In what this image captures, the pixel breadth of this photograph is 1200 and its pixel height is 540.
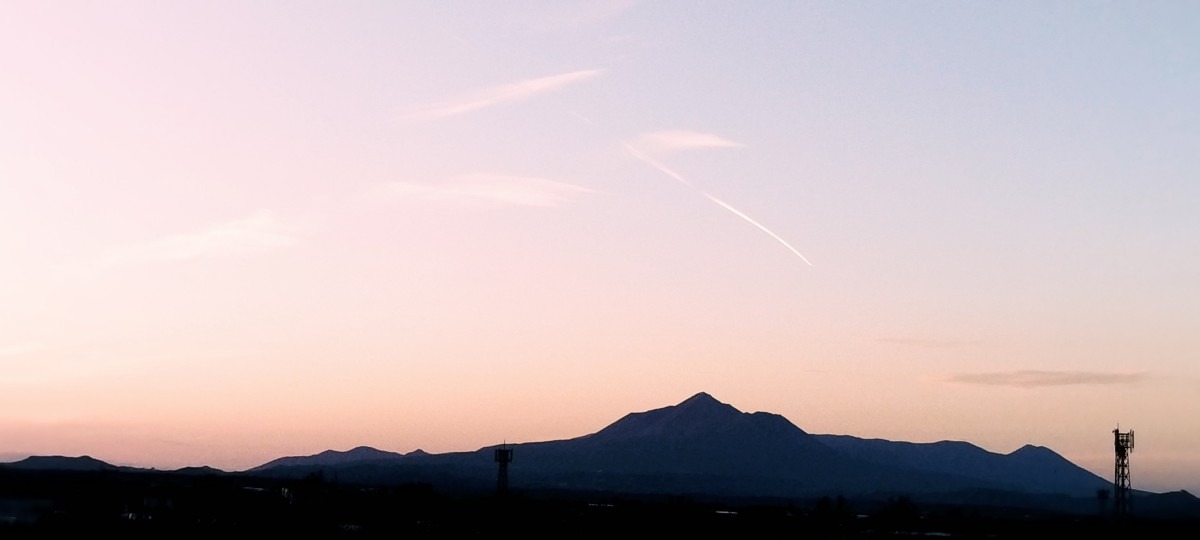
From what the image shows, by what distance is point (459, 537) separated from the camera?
479 feet

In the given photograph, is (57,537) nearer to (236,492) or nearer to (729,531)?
(236,492)

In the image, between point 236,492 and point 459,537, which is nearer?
point 459,537

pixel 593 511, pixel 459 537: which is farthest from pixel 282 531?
pixel 593 511

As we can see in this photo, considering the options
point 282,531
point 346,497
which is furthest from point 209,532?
point 346,497

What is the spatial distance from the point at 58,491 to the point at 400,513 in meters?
51.4

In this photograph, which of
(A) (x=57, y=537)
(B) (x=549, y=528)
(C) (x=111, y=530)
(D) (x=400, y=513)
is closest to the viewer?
(A) (x=57, y=537)

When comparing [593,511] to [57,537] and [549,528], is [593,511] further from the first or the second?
[57,537]

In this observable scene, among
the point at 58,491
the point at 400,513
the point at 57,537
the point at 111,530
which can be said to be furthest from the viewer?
the point at 58,491

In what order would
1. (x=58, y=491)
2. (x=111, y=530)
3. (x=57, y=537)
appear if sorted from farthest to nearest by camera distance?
(x=58, y=491), (x=111, y=530), (x=57, y=537)

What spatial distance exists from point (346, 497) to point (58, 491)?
1488 inches

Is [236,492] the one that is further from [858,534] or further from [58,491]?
[858,534]

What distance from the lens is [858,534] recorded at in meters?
180

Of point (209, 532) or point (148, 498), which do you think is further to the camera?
point (148, 498)

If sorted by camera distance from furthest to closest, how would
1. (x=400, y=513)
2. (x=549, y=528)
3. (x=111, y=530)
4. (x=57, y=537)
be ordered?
(x=400, y=513) < (x=549, y=528) < (x=111, y=530) < (x=57, y=537)
